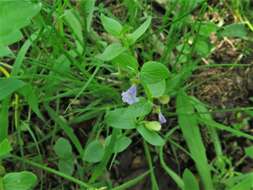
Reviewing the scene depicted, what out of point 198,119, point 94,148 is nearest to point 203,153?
point 198,119

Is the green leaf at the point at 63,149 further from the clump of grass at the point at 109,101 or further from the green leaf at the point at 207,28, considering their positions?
the green leaf at the point at 207,28

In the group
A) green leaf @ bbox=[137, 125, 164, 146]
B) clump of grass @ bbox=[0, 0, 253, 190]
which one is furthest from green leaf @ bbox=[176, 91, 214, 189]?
green leaf @ bbox=[137, 125, 164, 146]

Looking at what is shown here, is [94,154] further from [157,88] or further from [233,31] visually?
Result: [233,31]

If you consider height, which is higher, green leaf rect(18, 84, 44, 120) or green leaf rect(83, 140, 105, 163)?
green leaf rect(18, 84, 44, 120)

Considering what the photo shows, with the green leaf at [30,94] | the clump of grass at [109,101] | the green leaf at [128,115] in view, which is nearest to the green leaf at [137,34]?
the clump of grass at [109,101]

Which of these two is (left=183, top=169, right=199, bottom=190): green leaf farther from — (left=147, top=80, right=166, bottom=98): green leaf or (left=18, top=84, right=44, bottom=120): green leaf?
(left=18, top=84, right=44, bottom=120): green leaf

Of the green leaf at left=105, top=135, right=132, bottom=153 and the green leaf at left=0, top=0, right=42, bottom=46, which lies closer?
the green leaf at left=0, top=0, right=42, bottom=46

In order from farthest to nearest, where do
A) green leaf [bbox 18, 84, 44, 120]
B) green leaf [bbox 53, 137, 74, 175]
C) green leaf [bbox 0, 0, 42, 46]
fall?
1. green leaf [bbox 53, 137, 74, 175]
2. green leaf [bbox 18, 84, 44, 120]
3. green leaf [bbox 0, 0, 42, 46]

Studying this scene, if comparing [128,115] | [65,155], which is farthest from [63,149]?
[128,115]
